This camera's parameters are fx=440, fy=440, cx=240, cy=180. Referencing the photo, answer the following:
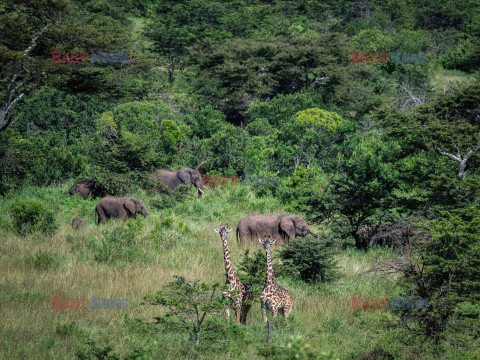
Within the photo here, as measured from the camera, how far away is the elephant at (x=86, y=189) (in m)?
16.0

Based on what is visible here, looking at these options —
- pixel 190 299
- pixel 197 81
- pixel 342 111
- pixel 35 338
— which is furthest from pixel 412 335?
pixel 197 81

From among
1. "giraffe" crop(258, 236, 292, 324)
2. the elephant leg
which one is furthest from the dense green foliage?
the elephant leg

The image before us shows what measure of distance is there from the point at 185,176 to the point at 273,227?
721 centimetres

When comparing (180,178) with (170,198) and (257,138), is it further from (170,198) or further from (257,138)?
(257,138)

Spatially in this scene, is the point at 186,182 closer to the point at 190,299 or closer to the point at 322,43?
the point at 190,299

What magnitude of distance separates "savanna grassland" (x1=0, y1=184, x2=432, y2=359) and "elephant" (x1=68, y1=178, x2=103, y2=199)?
2713mm

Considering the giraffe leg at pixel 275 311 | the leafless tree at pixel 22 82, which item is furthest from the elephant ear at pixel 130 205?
the giraffe leg at pixel 275 311

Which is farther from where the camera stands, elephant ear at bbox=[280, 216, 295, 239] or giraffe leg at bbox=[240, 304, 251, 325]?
elephant ear at bbox=[280, 216, 295, 239]

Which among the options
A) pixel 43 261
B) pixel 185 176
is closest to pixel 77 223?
pixel 43 261

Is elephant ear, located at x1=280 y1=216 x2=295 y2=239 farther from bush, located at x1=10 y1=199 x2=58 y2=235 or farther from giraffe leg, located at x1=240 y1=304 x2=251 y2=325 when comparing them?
bush, located at x1=10 y1=199 x2=58 y2=235

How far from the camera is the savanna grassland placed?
5.74m

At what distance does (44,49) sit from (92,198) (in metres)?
5.31

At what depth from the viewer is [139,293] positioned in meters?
7.89

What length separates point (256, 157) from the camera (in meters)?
19.9
